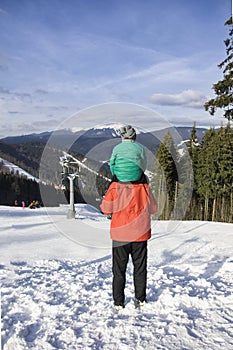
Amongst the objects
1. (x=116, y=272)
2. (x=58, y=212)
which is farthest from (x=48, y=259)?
(x=58, y=212)

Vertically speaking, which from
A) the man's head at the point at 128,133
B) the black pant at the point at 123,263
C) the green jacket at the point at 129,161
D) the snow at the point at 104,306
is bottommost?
the snow at the point at 104,306

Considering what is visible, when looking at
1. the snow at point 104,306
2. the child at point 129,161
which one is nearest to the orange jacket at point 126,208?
the child at point 129,161

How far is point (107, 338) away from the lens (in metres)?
3.25

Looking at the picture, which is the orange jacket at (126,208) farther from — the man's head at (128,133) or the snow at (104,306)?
the snow at (104,306)

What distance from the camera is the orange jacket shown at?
159 inches

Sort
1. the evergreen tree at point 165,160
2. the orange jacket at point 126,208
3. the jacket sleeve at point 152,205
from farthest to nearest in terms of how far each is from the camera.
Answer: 1. the evergreen tree at point 165,160
2. the jacket sleeve at point 152,205
3. the orange jacket at point 126,208

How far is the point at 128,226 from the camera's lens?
13.2 ft

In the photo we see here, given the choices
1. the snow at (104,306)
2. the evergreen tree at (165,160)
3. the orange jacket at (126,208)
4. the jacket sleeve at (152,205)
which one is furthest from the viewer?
the evergreen tree at (165,160)

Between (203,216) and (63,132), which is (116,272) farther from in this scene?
(203,216)

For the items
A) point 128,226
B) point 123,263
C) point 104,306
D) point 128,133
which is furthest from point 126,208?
point 104,306

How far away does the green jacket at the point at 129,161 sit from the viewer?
13.3 ft

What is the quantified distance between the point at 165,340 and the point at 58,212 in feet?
52.9

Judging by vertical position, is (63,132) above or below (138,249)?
above

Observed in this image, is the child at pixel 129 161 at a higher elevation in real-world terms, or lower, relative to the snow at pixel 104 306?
higher
